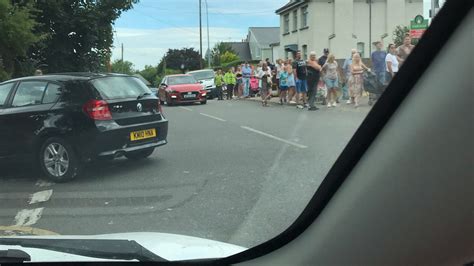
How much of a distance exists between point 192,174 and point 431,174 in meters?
3.14

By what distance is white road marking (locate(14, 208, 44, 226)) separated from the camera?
372 cm

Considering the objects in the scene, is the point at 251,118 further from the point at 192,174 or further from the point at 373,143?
the point at 373,143

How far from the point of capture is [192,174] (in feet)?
14.9

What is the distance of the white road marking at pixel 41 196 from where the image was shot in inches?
166

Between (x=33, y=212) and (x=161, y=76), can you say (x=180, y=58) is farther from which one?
(x=33, y=212)

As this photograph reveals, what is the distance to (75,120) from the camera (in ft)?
13.6

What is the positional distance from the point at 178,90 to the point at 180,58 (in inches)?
115

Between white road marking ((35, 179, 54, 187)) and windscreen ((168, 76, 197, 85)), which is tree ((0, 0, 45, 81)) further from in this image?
white road marking ((35, 179, 54, 187))

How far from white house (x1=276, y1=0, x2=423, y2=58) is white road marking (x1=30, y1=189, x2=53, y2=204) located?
2464 millimetres

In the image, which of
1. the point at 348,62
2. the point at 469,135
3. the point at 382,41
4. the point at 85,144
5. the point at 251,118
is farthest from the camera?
the point at 251,118

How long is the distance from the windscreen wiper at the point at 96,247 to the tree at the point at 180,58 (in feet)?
3.93

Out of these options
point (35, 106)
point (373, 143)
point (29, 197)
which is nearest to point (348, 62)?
point (373, 143)

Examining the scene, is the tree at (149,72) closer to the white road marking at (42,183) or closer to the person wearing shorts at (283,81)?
the person wearing shorts at (283,81)

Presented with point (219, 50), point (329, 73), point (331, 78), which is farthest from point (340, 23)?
point (219, 50)
